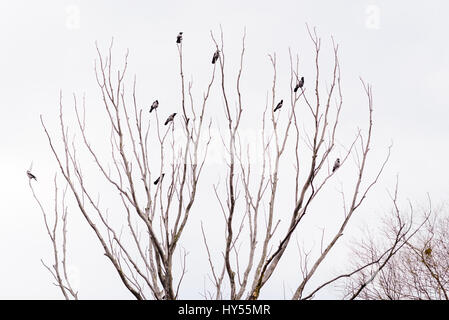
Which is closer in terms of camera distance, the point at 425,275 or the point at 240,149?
the point at 240,149

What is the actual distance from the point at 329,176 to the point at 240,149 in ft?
2.07

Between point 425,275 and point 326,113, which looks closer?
point 326,113

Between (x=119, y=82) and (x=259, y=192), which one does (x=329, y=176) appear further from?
(x=119, y=82)

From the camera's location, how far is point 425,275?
16734 millimetres

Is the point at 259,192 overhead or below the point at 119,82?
below
